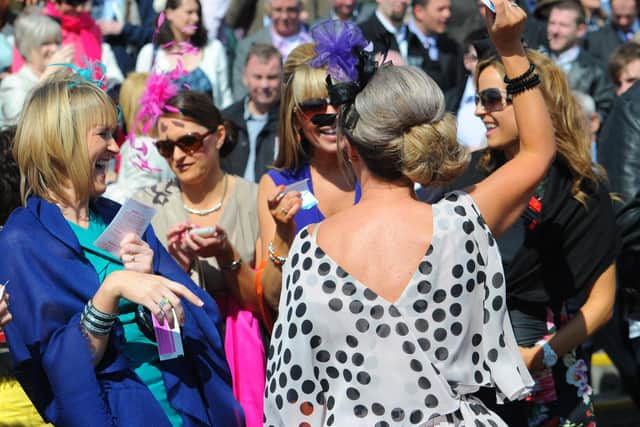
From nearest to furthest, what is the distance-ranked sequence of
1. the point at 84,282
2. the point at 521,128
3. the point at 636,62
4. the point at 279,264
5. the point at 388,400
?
the point at 388,400
the point at 521,128
the point at 84,282
the point at 279,264
the point at 636,62

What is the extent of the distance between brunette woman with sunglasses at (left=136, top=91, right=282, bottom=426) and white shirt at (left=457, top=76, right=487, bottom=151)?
9.84 ft

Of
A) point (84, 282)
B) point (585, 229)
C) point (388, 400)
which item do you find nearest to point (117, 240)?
point (84, 282)

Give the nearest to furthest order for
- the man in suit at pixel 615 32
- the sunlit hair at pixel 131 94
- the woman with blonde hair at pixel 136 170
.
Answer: the woman with blonde hair at pixel 136 170 < the sunlit hair at pixel 131 94 < the man in suit at pixel 615 32

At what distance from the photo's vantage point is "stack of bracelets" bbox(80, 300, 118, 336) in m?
3.44

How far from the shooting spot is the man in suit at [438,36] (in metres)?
9.37

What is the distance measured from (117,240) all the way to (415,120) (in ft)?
3.90

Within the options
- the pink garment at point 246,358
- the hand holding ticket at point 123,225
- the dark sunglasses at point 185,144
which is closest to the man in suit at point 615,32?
the dark sunglasses at point 185,144

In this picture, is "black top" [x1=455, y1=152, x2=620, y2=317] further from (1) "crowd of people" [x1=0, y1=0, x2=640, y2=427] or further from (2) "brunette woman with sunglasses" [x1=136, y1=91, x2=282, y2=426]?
(2) "brunette woman with sunglasses" [x1=136, y1=91, x2=282, y2=426]

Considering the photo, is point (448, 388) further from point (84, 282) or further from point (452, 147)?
point (84, 282)

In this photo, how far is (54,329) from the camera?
3502 mm

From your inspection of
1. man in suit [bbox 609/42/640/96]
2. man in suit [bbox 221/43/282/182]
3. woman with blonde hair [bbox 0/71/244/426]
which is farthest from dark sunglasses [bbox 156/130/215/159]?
man in suit [bbox 609/42/640/96]

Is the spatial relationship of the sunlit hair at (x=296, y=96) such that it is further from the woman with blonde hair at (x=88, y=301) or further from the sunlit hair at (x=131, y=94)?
the sunlit hair at (x=131, y=94)

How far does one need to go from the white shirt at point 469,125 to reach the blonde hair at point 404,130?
442cm

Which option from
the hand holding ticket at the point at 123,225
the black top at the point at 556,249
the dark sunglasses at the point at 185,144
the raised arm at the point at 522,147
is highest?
the raised arm at the point at 522,147
